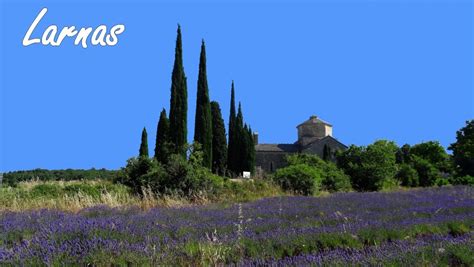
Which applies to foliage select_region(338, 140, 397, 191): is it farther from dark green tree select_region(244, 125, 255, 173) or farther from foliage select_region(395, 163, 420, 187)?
dark green tree select_region(244, 125, 255, 173)

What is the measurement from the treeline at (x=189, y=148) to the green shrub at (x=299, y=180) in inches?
120

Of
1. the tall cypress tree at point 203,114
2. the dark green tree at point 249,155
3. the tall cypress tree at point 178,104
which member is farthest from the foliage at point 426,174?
the tall cypress tree at point 178,104

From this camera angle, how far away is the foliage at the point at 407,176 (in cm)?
3991

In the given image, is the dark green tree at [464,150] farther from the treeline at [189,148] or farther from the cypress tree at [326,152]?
the treeline at [189,148]

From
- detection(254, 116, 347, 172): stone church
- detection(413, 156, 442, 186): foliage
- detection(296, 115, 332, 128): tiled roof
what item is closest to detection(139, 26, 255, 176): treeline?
detection(413, 156, 442, 186): foliage

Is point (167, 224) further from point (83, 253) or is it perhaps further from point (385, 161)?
point (385, 161)

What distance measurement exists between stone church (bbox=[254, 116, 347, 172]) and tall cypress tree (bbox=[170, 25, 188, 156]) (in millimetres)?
38246

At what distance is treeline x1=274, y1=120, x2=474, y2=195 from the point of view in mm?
21192

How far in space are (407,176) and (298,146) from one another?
36186 millimetres

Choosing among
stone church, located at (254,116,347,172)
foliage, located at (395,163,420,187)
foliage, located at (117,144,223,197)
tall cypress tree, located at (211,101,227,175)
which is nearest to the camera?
foliage, located at (117,144,223,197)

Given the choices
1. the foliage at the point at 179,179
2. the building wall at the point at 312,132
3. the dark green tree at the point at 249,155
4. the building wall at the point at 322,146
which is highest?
the building wall at the point at 312,132

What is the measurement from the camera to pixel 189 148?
18656 millimetres

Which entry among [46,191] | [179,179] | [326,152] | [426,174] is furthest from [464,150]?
[46,191]

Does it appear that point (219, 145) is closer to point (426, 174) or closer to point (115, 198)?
point (426, 174)
